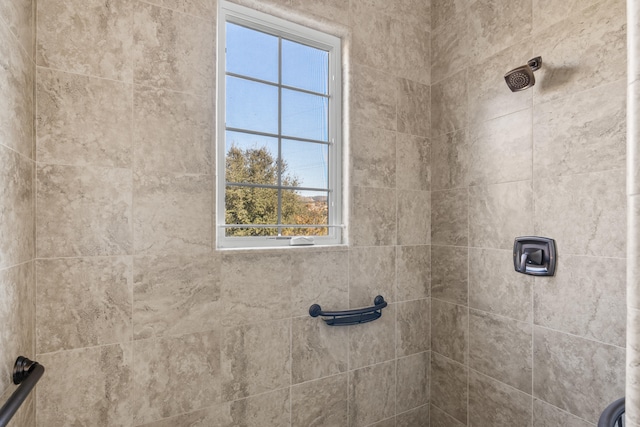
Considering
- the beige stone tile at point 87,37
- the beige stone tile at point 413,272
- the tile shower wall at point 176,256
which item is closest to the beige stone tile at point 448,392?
the tile shower wall at point 176,256

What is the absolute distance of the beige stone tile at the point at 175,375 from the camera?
123 centimetres

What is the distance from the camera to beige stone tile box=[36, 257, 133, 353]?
110cm

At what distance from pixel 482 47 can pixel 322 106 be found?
0.84 metres

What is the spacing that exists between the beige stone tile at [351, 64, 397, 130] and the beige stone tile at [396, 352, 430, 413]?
4.18 feet

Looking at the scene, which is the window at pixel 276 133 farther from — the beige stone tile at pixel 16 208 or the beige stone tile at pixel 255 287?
the beige stone tile at pixel 16 208

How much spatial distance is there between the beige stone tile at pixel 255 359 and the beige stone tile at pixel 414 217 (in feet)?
2.58

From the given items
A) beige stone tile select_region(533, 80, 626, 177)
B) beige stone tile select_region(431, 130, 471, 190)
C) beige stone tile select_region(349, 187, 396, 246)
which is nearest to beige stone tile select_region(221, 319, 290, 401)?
beige stone tile select_region(349, 187, 396, 246)

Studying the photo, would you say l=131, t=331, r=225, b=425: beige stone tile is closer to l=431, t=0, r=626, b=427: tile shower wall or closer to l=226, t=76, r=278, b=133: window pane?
l=226, t=76, r=278, b=133: window pane

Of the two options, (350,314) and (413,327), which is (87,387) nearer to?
(350,314)

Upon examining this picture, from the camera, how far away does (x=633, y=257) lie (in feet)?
1.55

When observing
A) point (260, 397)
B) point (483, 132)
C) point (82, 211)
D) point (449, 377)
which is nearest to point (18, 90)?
→ point (82, 211)

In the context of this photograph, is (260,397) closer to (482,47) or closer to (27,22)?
(27,22)

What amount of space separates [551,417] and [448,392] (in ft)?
1.73

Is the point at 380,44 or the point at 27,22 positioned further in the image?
the point at 380,44
